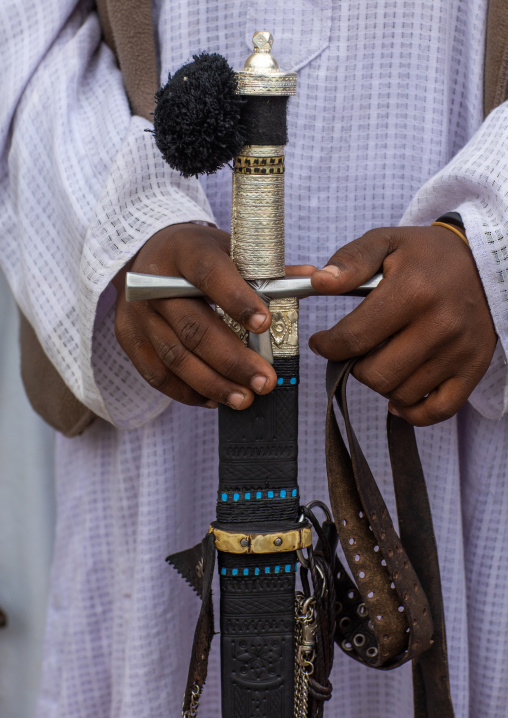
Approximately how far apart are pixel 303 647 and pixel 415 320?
0.30 m

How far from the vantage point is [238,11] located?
0.88 meters

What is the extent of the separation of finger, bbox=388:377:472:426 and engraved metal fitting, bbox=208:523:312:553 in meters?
0.15

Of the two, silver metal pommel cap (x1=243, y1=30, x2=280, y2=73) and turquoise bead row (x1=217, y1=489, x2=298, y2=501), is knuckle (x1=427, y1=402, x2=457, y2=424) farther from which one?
silver metal pommel cap (x1=243, y1=30, x2=280, y2=73)

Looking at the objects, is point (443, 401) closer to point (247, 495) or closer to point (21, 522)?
point (247, 495)

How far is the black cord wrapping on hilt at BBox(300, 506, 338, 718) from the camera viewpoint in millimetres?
707

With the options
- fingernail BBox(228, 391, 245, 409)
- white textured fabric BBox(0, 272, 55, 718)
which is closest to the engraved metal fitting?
fingernail BBox(228, 391, 245, 409)

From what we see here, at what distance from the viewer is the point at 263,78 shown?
1.99 ft

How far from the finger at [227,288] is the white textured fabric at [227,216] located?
0.15 metres

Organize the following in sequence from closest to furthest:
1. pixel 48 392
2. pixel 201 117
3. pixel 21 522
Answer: pixel 201 117, pixel 48 392, pixel 21 522

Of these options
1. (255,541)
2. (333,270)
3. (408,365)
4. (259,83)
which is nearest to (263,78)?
(259,83)

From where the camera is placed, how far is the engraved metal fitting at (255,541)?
0.67 m

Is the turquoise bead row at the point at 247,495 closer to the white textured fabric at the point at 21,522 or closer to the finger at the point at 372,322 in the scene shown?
the finger at the point at 372,322

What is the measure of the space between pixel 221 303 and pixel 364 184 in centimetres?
33

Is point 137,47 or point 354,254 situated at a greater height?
point 137,47
